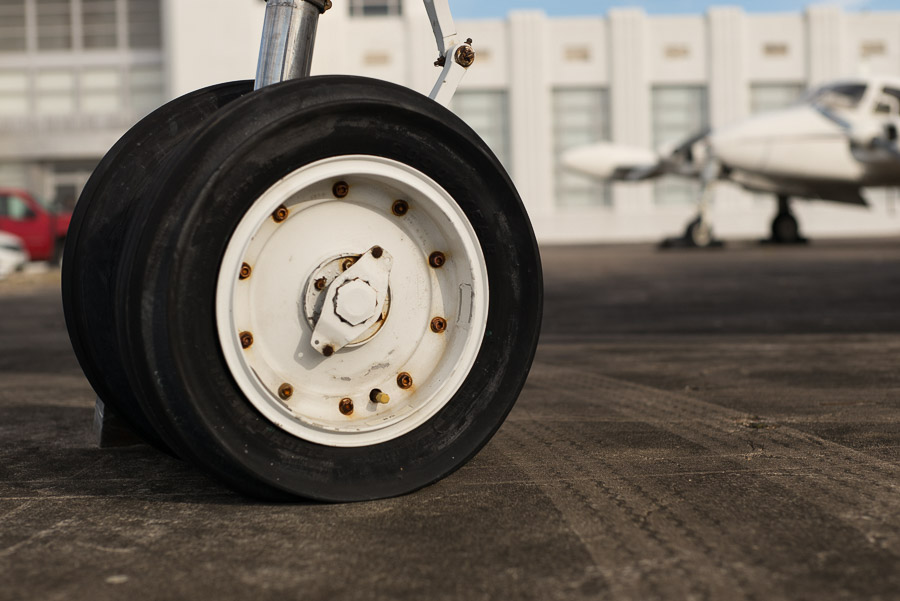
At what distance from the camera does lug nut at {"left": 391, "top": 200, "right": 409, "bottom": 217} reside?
2197 millimetres

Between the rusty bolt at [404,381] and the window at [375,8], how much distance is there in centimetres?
4002

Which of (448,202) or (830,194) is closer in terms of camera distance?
(448,202)

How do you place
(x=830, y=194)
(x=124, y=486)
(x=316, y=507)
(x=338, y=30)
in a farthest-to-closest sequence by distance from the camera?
1. (x=338, y=30)
2. (x=830, y=194)
3. (x=124, y=486)
4. (x=316, y=507)

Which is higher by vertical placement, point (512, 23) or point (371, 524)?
point (512, 23)

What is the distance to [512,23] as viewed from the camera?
129ft

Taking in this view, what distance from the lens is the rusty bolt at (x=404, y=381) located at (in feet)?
7.18

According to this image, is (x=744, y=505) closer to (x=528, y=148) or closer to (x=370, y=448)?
(x=370, y=448)

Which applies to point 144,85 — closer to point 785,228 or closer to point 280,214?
point 785,228

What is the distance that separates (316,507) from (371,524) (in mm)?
179

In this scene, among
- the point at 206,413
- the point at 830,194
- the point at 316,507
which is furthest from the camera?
the point at 830,194

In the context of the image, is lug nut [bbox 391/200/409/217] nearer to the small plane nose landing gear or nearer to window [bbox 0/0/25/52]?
the small plane nose landing gear

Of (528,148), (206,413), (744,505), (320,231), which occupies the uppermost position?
(528,148)

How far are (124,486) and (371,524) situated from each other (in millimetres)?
746

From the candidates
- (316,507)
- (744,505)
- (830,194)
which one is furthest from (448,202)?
(830,194)
